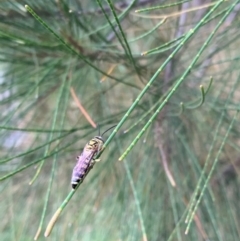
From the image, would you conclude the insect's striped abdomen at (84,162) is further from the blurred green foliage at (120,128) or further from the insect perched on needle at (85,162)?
Result: the blurred green foliage at (120,128)

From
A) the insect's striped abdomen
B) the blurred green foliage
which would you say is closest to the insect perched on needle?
the insect's striped abdomen

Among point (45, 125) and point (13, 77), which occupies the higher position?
point (13, 77)

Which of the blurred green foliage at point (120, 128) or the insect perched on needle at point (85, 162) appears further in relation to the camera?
the blurred green foliage at point (120, 128)

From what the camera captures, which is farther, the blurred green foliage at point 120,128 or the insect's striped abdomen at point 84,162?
the blurred green foliage at point 120,128

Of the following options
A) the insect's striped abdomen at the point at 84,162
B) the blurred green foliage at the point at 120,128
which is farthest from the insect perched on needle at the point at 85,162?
the blurred green foliage at the point at 120,128

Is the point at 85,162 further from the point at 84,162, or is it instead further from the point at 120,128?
the point at 120,128

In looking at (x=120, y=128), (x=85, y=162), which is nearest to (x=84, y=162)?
(x=85, y=162)

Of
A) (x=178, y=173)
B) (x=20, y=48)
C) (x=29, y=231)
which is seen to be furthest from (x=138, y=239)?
(x=20, y=48)

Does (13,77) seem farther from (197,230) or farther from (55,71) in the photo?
(197,230)

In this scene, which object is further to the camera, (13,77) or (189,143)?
(189,143)

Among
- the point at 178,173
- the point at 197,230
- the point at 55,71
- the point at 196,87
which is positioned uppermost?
the point at 55,71

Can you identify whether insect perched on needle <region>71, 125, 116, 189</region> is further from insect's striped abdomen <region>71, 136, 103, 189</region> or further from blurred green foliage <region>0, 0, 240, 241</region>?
blurred green foliage <region>0, 0, 240, 241</region>
